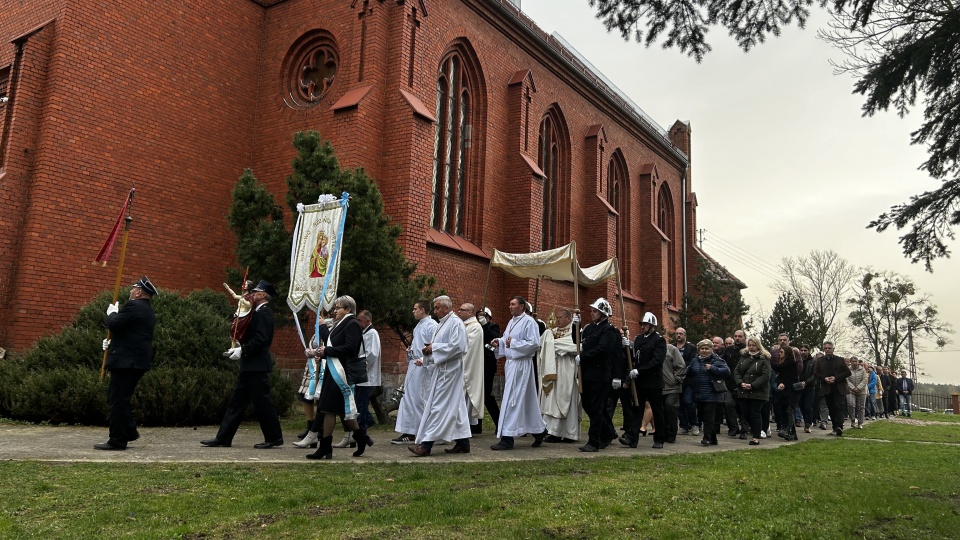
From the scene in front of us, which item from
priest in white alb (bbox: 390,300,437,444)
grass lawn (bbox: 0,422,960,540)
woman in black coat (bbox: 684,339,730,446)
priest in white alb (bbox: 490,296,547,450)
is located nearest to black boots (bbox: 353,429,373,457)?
grass lawn (bbox: 0,422,960,540)

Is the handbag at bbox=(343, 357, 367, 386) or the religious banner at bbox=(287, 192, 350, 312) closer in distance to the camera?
the handbag at bbox=(343, 357, 367, 386)

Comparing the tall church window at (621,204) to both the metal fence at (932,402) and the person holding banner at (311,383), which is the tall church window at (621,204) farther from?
the metal fence at (932,402)

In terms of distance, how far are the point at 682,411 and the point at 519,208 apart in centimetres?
782

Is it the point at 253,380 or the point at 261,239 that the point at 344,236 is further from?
the point at 253,380

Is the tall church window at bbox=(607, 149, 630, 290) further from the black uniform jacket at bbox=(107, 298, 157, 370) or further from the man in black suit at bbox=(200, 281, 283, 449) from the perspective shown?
the black uniform jacket at bbox=(107, 298, 157, 370)

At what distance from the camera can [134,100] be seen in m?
14.3

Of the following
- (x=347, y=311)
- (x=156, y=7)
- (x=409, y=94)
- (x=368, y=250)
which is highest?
(x=156, y=7)

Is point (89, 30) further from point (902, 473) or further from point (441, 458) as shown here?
point (902, 473)

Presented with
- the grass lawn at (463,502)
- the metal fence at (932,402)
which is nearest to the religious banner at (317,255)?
the grass lawn at (463,502)

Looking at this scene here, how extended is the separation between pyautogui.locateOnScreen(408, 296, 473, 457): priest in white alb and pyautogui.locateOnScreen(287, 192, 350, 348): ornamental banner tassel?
1349mm

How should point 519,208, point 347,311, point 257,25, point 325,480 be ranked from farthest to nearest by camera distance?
point 519,208
point 257,25
point 347,311
point 325,480

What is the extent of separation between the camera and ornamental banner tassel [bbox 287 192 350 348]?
27.5 feet

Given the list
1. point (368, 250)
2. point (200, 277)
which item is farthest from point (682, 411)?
point (200, 277)

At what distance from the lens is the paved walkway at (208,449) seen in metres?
6.89
